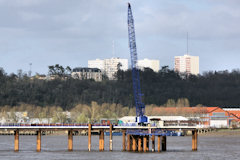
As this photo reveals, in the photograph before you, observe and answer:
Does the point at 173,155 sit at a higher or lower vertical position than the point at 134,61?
lower

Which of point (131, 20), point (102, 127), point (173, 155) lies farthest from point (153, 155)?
point (131, 20)

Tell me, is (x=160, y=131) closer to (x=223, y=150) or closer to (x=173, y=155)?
(x=173, y=155)

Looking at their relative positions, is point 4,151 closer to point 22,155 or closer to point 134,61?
point 22,155

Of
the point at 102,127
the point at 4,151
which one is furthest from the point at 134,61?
the point at 4,151

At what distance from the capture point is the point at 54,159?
4220 inches

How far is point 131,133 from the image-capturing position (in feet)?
388

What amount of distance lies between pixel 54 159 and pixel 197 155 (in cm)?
2611

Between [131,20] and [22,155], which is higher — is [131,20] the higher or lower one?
the higher one

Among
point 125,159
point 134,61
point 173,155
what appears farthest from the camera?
point 134,61

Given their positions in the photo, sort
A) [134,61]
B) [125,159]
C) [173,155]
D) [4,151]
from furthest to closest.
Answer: [134,61] < [4,151] < [173,155] < [125,159]

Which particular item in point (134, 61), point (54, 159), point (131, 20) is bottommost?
point (54, 159)

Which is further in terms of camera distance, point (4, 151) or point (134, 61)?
point (134, 61)

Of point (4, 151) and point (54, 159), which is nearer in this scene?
point (54, 159)

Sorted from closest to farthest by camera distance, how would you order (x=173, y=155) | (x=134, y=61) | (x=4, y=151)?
(x=173, y=155) → (x=4, y=151) → (x=134, y=61)
